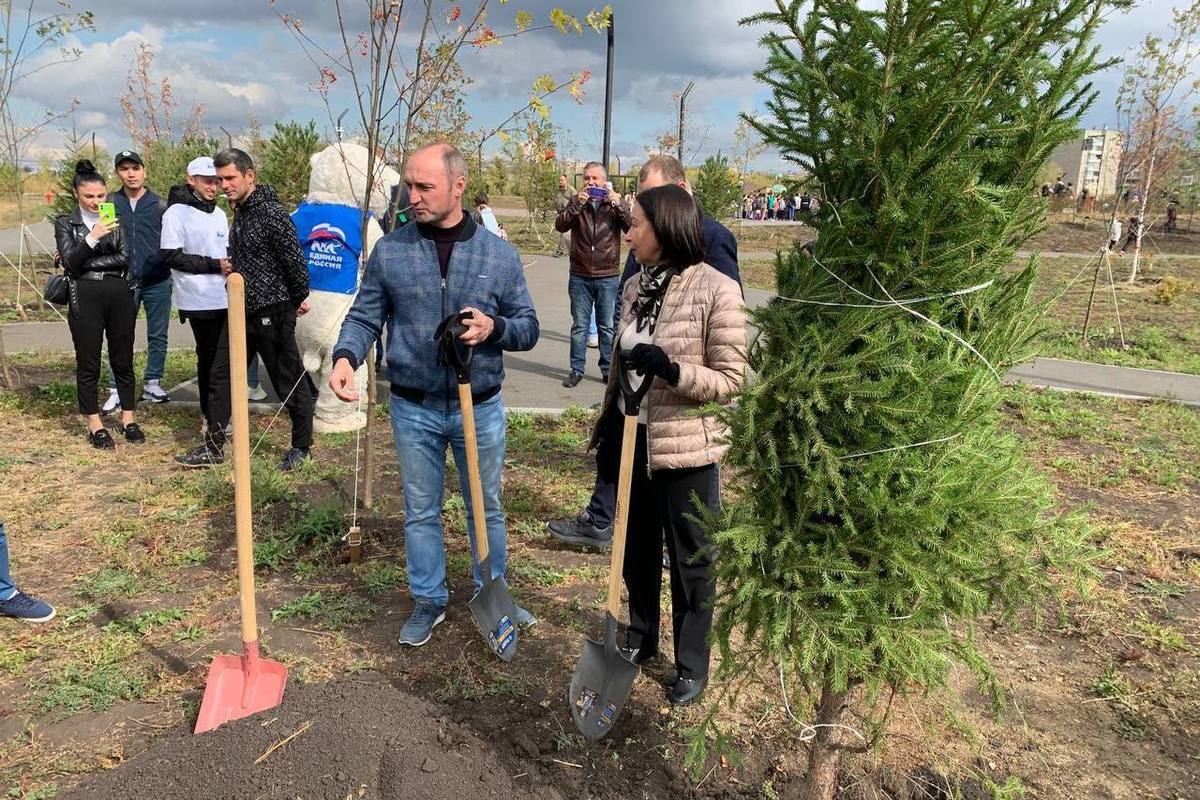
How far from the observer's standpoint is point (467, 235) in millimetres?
3166

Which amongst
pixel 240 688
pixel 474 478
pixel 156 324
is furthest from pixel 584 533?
pixel 156 324

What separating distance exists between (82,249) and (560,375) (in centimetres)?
431

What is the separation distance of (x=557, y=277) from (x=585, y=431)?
397 inches

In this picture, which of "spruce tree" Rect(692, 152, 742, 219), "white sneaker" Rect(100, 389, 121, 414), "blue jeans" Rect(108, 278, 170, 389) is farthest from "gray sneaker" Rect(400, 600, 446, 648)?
"spruce tree" Rect(692, 152, 742, 219)

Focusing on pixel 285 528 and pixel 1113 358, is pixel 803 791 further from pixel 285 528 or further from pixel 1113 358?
pixel 1113 358

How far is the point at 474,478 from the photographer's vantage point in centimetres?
306

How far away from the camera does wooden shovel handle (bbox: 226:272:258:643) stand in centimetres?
251

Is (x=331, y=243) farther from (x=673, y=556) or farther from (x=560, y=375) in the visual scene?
(x=673, y=556)

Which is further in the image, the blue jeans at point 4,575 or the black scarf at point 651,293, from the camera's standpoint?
the blue jeans at point 4,575

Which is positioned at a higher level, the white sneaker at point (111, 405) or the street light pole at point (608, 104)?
the street light pole at point (608, 104)

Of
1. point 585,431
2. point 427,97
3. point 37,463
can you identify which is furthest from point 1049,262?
point 37,463

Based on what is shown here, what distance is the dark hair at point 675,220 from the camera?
274 centimetres

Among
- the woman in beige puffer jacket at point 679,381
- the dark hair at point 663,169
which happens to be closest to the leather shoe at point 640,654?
the woman in beige puffer jacket at point 679,381

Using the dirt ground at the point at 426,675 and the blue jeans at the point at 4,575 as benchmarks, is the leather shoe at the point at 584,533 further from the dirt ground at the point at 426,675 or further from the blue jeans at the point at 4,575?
the blue jeans at the point at 4,575
